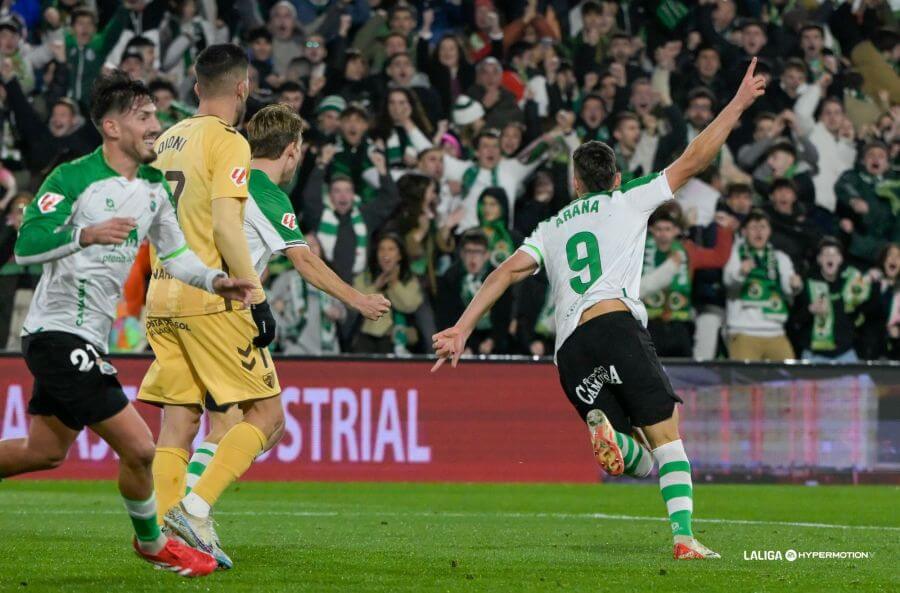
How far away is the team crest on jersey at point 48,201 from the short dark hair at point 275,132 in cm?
200

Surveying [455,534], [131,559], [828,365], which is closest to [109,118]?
[131,559]

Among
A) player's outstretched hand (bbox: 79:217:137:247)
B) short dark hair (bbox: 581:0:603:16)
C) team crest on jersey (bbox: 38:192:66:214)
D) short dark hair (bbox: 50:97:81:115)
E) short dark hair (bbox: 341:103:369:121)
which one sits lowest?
player's outstretched hand (bbox: 79:217:137:247)

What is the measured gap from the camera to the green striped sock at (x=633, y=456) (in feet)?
28.8

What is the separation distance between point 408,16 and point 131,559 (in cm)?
1233

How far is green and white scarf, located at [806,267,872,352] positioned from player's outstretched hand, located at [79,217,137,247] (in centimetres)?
1174

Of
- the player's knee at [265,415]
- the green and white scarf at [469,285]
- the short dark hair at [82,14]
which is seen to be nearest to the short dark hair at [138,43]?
the short dark hair at [82,14]

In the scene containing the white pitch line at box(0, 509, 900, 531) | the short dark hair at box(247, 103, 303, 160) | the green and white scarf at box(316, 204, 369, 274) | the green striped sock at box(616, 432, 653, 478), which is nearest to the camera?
the green striped sock at box(616, 432, 653, 478)

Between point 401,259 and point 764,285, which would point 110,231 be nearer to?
point 401,259

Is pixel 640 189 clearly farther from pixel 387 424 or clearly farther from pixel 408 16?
pixel 408 16

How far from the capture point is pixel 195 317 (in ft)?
27.2

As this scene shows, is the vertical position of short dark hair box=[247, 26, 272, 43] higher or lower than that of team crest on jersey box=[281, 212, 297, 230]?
higher

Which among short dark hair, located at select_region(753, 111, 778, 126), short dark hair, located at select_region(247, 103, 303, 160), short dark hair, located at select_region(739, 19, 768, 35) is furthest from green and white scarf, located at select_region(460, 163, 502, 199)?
short dark hair, located at select_region(247, 103, 303, 160)

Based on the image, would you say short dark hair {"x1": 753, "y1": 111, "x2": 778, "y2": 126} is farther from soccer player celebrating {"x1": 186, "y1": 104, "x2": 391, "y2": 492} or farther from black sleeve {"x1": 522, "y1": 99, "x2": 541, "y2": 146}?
soccer player celebrating {"x1": 186, "y1": 104, "x2": 391, "y2": 492}

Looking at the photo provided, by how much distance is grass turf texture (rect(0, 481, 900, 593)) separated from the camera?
24.6 feet
